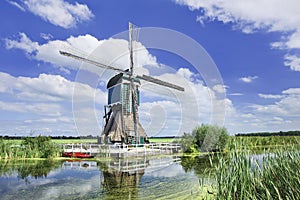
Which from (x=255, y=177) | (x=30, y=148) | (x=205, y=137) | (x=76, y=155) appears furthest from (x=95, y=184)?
(x=205, y=137)

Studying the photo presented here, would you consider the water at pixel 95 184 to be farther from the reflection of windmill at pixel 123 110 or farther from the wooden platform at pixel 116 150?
the reflection of windmill at pixel 123 110

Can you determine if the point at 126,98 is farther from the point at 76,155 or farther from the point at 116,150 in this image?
the point at 76,155

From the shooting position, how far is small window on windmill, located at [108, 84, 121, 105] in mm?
19634

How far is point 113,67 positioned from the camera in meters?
20.1

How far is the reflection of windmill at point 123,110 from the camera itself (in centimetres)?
1927

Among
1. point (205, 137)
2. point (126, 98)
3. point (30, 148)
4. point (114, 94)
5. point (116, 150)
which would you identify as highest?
point (114, 94)

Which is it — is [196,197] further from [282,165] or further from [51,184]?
[51,184]

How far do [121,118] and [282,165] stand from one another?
16.3 m

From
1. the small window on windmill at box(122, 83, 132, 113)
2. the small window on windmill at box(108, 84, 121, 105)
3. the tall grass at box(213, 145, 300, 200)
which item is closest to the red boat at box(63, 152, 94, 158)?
the small window on windmill at box(122, 83, 132, 113)

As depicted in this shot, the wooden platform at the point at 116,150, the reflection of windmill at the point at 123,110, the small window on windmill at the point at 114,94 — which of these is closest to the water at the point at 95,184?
the wooden platform at the point at 116,150

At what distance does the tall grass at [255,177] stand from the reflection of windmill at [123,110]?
15.7 metres

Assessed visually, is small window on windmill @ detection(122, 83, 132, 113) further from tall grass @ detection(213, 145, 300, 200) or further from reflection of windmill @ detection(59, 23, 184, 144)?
tall grass @ detection(213, 145, 300, 200)

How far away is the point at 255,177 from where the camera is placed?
341 centimetres

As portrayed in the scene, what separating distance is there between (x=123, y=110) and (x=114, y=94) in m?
1.54
